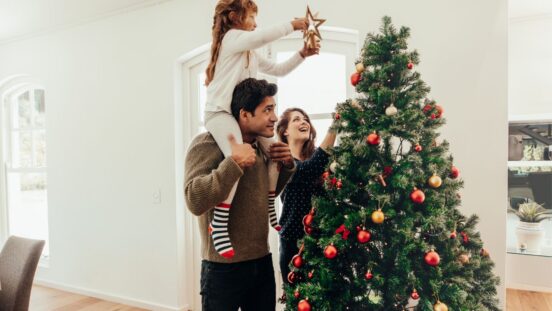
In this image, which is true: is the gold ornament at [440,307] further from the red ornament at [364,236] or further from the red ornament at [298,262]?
the red ornament at [298,262]

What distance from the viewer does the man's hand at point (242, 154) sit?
1.19 m

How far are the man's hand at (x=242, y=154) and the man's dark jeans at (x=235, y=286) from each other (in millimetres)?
345

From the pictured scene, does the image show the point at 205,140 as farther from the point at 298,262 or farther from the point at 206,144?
the point at 298,262

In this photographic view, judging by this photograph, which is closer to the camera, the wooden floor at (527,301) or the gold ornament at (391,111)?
the gold ornament at (391,111)

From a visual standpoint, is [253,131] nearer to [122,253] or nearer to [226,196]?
[226,196]

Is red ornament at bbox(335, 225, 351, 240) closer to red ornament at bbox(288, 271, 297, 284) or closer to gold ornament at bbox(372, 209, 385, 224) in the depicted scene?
gold ornament at bbox(372, 209, 385, 224)

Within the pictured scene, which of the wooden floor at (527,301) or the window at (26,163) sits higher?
the window at (26,163)

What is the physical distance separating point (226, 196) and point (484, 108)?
1653 mm

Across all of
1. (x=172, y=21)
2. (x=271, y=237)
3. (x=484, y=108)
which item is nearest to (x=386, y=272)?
(x=484, y=108)

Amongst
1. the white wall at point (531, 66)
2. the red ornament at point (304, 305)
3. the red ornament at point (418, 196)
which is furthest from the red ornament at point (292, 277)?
the white wall at point (531, 66)

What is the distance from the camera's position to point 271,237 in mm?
2744

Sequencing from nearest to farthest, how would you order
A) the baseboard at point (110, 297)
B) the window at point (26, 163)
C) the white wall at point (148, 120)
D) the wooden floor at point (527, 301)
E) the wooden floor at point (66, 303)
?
the white wall at point (148, 120) → the wooden floor at point (527, 301) → the baseboard at point (110, 297) → the wooden floor at point (66, 303) → the window at point (26, 163)

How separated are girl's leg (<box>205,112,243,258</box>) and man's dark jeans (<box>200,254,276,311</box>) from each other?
3.2 inches

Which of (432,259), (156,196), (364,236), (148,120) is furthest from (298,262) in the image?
(148,120)
